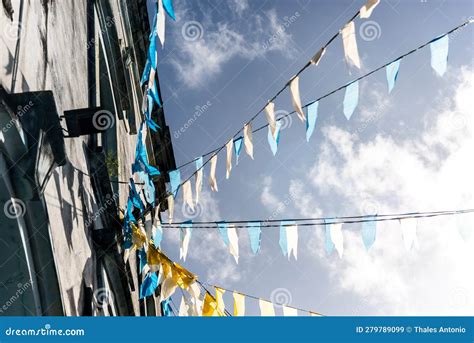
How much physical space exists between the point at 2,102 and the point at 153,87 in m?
4.32

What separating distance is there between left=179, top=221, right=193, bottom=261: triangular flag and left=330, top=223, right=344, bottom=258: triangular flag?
87.8 inches

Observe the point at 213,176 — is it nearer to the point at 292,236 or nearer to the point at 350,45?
the point at 292,236

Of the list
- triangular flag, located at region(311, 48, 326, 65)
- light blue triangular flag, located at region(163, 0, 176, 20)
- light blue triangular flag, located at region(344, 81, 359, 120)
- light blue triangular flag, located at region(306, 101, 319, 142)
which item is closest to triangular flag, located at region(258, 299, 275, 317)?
light blue triangular flag, located at region(306, 101, 319, 142)

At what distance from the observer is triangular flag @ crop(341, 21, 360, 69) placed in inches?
266

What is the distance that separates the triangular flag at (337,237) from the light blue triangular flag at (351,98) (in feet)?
6.13

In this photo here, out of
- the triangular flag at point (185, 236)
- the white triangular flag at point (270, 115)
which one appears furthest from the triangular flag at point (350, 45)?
the triangular flag at point (185, 236)

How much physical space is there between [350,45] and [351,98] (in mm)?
918

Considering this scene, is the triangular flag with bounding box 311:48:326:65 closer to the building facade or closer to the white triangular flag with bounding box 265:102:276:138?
the white triangular flag with bounding box 265:102:276:138

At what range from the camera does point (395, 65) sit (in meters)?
7.45

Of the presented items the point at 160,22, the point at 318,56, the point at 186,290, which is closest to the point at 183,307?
the point at 186,290

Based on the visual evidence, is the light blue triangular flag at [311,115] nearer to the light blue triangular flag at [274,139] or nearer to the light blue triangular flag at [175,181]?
the light blue triangular flag at [274,139]

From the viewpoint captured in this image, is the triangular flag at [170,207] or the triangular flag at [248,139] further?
the triangular flag at [170,207]

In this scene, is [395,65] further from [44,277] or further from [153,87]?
[44,277]

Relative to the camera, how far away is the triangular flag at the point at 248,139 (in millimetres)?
8049
